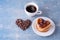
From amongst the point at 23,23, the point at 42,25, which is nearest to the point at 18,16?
the point at 23,23

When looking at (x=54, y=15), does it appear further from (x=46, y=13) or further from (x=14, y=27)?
(x=14, y=27)

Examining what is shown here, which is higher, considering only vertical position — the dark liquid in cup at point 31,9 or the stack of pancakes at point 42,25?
the dark liquid in cup at point 31,9

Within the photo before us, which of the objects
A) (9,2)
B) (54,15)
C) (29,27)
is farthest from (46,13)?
(9,2)

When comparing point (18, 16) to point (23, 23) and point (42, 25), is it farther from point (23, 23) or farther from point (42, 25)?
point (42, 25)

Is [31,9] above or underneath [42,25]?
above

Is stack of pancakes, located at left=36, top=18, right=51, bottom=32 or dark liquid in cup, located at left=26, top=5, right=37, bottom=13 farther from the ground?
dark liquid in cup, located at left=26, top=5, right=37, bottom=13
